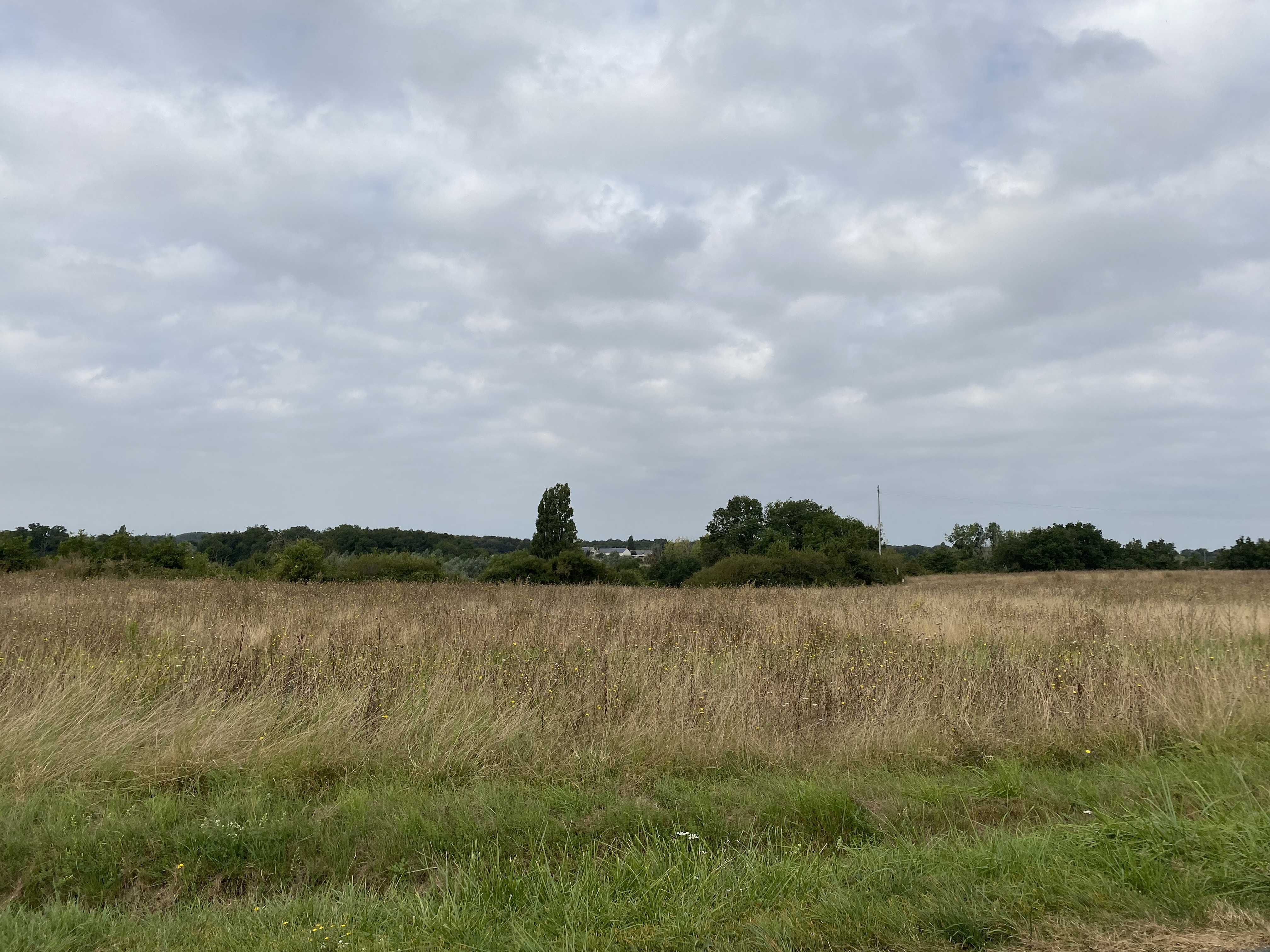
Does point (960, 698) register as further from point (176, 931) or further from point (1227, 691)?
point (176, 931)

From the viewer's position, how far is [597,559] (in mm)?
Result: 42188

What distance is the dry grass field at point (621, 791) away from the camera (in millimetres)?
3395

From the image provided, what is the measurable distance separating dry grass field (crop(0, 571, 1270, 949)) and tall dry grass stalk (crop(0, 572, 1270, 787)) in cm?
4

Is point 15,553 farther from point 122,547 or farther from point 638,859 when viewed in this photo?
point 638,859

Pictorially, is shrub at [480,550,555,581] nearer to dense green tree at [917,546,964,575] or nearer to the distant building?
the distant building

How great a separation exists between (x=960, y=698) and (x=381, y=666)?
5.78m

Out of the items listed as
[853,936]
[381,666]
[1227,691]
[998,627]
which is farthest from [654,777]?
[998,627]

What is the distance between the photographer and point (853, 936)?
318cm

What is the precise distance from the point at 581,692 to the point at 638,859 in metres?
3.21

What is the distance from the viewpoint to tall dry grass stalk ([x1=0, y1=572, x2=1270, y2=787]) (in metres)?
5.64

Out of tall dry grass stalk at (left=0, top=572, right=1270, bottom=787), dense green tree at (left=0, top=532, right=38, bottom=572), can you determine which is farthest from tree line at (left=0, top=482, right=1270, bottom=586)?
tall dry grass stalk at (left=0, top=572, right=1270, bottom=787)

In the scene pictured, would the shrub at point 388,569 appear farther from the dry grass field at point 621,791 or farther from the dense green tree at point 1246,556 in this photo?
the dense green tree at point 1246,556

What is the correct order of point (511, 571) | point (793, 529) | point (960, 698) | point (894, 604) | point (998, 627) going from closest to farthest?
point (960, 698)
point (998, 627)
point (894, 604)
point (511, 571)
point (793, 529)

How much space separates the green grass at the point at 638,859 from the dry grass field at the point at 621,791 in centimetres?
2
